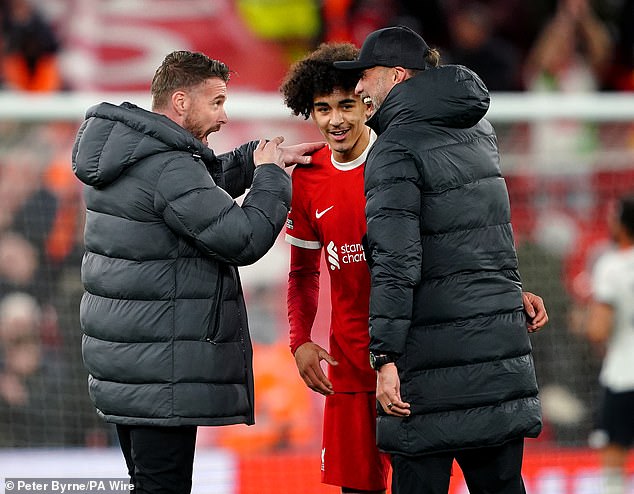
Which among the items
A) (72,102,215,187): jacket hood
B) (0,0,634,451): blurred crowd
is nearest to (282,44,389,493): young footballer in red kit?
(72,102,215,187): jacket hood

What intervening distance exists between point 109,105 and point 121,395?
0.91 metres

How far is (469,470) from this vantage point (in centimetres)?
367

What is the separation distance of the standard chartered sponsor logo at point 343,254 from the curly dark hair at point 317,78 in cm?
56

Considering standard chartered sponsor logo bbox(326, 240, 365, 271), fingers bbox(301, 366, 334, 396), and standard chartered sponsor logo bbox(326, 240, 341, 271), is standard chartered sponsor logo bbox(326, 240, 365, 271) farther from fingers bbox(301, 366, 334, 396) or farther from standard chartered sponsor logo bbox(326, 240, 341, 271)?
fingers bbox(301, 366, 334, 396)

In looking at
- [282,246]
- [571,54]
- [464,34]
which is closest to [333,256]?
[282,246]

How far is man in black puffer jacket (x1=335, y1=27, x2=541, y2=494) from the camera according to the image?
3.47 meters

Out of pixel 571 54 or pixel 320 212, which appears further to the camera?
pixel 571 54

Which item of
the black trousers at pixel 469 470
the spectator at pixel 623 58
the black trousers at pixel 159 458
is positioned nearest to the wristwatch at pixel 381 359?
the black trousers at pixel 469 470

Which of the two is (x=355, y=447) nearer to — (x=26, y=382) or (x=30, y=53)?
(x=26, y=382)

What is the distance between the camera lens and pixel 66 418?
6859mm

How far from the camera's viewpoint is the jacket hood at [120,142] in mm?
3566

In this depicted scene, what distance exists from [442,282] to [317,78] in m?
1.07

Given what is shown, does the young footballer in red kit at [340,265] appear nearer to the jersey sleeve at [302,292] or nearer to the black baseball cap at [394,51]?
the jersey sleeve at [302,292]

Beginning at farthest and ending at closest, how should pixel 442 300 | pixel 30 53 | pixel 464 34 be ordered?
pixel 464 34 < pixel 30 53 < pixel 442 300
